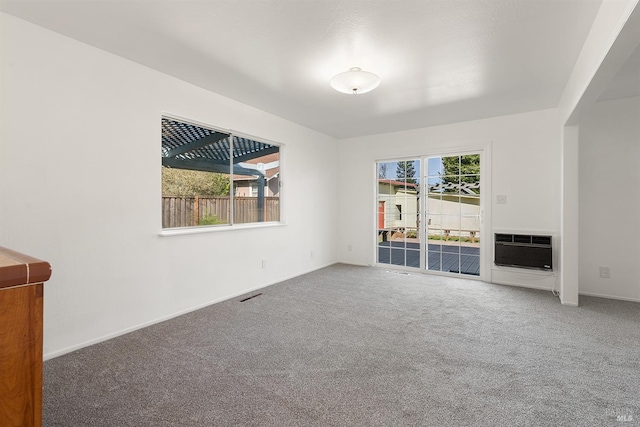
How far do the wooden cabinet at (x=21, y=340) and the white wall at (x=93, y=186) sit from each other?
1889 millimetres

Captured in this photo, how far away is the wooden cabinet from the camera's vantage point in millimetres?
777

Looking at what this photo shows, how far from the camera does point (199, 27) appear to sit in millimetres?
2266

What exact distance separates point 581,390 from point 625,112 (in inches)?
140

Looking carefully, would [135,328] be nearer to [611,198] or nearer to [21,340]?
[21,340]

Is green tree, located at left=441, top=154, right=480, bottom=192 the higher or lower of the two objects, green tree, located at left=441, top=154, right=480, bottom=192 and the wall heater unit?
the higher

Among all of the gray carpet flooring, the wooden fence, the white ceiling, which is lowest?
the gray carpet flooring

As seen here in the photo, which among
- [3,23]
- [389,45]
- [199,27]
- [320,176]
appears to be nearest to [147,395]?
[199,27]

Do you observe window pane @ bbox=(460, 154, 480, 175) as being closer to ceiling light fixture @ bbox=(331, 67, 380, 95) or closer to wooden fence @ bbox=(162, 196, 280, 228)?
ceiling light fixture @ bbox=(331, 67, 380, 95)

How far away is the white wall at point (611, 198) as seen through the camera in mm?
3641

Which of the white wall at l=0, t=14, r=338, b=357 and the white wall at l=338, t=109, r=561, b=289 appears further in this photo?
the white wall at l=338, t=109, r=561, b=289

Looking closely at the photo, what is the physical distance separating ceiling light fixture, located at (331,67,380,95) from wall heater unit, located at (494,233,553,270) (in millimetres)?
2969

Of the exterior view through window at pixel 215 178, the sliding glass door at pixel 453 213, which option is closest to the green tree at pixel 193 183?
the exterior view through window at pixel 215 178

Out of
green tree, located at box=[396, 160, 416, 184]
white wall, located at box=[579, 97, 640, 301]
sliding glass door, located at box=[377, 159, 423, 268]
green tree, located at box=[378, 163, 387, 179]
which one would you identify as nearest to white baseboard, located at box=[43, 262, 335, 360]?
sliding glass door, located at box=[377, 159, 423, 268]

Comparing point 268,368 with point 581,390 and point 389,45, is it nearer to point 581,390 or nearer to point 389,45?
point 581,390
